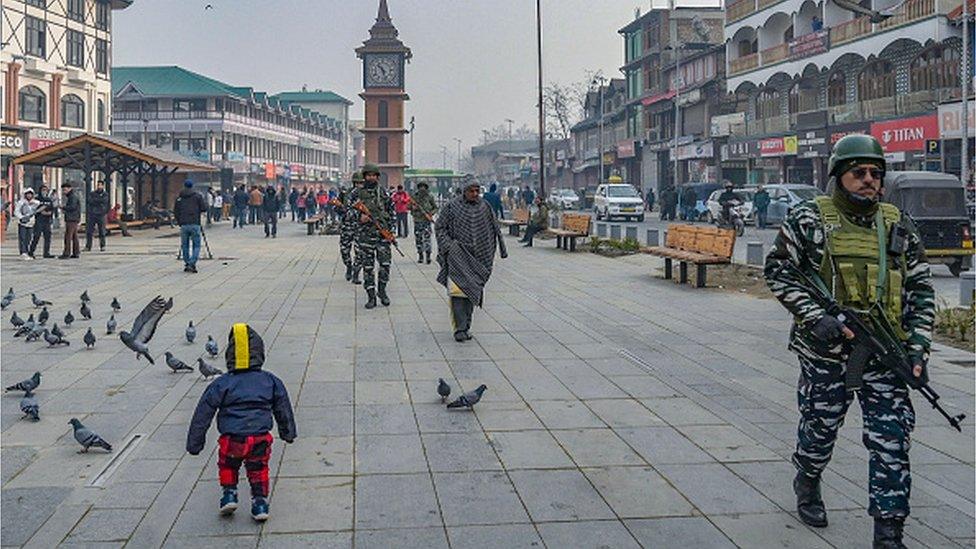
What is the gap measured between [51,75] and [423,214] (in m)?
35.9

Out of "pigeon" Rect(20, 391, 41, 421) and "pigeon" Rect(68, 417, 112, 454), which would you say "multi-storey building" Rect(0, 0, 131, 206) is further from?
"pigeon" Rect(68, 417, 112, 454)

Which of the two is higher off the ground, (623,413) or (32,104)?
(32,104)

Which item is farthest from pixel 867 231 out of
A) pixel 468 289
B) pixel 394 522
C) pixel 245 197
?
pixel 245 197

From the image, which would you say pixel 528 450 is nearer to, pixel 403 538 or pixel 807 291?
pixel 403 538

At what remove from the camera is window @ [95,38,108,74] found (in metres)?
53.1

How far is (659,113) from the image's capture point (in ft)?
205

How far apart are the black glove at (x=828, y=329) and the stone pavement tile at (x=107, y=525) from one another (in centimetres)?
303

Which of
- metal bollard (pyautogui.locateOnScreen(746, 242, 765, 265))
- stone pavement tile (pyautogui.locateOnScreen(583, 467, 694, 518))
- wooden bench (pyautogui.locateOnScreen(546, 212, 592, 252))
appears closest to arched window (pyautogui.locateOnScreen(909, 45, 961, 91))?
wooden bench (pyautogui.locateOnScreen(546, 212, 592, 252))

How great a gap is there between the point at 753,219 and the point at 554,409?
1162 inches

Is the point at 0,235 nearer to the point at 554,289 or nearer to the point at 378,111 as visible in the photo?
the point at 554,289

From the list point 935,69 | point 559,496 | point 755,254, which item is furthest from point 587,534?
point 935,69

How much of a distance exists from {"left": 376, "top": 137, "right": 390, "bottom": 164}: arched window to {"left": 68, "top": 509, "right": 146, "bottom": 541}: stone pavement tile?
74364mm

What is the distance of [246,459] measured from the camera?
4.61 metres

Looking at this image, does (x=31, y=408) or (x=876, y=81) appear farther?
(x=876, y=81)
